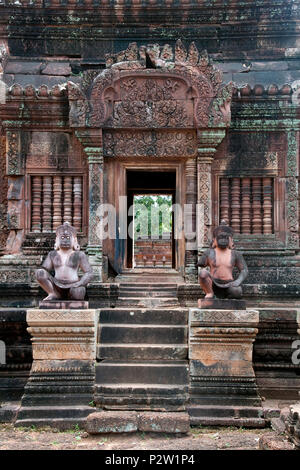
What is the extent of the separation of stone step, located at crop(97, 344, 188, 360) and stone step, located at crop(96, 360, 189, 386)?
16 cm

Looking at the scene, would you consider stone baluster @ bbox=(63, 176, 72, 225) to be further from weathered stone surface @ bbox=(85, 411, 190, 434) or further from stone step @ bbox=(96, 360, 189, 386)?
weathered stone surface @ bbox=(85, 411, 190, 434)

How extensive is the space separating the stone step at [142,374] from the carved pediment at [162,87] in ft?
11.2

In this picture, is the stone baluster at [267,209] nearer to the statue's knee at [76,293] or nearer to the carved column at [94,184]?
the carved column at [94,184]

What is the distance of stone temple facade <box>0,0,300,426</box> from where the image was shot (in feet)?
26.2

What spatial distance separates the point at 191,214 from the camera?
8266 mm

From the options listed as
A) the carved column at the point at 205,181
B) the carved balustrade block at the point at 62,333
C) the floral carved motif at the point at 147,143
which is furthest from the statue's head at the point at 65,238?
the carved column at the point at 205,181

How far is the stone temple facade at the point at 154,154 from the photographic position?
8000 millimetres

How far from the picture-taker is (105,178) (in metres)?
8.37

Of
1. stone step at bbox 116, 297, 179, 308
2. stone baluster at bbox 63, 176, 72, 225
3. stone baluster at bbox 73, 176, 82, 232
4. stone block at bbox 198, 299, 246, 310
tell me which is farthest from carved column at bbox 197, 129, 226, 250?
stone baluster at bbox 63, 176, 72, 225

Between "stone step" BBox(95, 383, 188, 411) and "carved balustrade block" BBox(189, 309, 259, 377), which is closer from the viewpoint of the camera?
"stone step" BBox(95, 383, 188, 411)

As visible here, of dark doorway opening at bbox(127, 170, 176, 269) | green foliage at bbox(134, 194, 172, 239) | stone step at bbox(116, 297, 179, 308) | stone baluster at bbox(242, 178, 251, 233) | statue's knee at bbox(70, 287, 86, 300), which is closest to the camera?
statue's knee at bbox(70, 287, 86, 300)

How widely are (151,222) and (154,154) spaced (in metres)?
14.1

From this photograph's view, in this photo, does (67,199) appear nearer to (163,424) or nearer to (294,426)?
(163,424)
